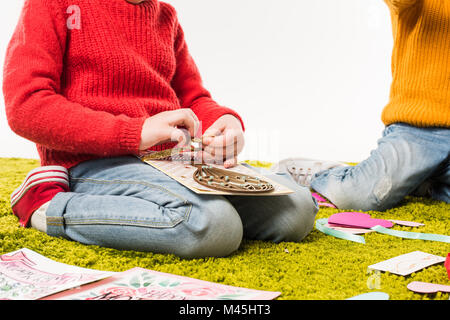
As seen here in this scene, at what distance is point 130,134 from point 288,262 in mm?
366

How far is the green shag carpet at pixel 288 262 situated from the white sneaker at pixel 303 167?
0.53 meters

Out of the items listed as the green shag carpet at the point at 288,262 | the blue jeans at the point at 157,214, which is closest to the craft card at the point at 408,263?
the green shag carpet at the point at 288,262

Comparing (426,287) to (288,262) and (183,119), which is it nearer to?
(288,262)

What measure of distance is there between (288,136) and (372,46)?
66cm

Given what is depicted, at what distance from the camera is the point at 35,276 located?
1.89ft

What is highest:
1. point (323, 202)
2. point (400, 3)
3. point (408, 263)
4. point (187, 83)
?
point (400, 3)

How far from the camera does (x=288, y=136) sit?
7.13 feet

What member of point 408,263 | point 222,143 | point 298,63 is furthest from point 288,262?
point 298,63

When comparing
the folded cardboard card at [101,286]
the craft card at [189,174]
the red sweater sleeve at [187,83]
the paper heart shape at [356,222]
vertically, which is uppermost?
the red sweater sleeve at [187,83]

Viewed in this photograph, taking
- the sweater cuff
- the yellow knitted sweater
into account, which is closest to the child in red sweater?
the sweater cuff

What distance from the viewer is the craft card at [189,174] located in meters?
0.70

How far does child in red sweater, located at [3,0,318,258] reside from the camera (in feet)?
2.33

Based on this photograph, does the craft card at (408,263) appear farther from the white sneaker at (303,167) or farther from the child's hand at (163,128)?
the white sneaker at (303,167)

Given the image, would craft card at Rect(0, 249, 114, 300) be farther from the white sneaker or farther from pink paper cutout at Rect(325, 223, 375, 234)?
the white sneaker
